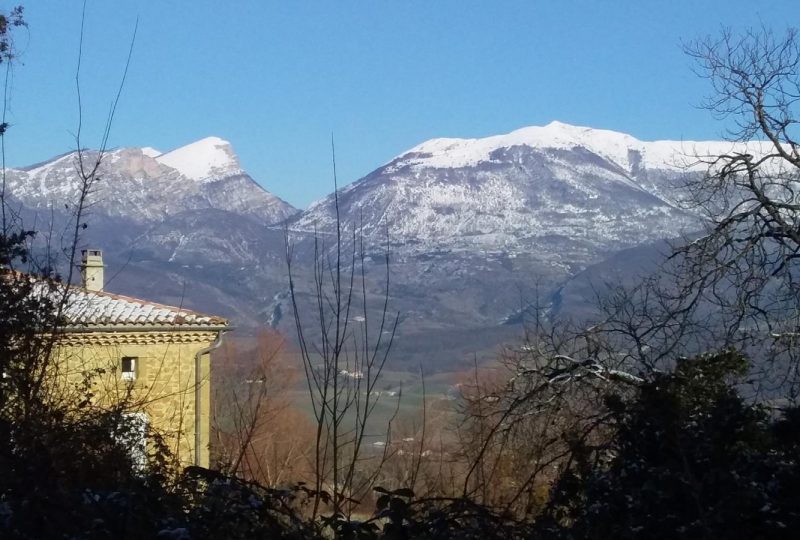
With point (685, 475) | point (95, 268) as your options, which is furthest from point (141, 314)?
point (685, 475)

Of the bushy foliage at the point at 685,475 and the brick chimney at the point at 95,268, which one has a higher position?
the brick chimney at the point at 95,268

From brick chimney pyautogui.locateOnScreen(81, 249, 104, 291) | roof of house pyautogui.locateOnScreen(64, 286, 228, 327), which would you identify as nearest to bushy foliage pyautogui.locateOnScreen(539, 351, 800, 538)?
roof of house pyautogui.locateOnScreen(64, 286, 228, 327)

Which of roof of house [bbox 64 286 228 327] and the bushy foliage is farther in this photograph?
A: roof of house [bbox 64 286 228 327]

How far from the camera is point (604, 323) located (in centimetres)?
1037

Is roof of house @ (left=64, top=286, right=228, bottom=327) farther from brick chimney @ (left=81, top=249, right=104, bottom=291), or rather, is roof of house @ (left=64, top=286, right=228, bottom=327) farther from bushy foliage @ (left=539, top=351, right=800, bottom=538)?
bushy foliage @ (left=539, top=351, right=800, bottom=538)

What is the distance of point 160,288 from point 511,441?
11948 centimetres

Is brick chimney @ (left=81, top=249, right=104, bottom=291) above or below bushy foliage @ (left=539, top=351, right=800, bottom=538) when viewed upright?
above

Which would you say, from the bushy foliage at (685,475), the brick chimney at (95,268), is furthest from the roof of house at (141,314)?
the bushy foliage at (685,475)

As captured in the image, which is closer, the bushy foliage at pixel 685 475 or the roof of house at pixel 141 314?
the bushy foliage at pixel 685 475

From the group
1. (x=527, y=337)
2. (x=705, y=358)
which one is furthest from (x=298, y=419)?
(x=705, y=358)

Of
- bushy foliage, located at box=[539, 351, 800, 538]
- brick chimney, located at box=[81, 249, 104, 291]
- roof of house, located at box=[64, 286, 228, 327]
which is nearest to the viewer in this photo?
bushy foliage, located at box=[539, 351, 800, 538]

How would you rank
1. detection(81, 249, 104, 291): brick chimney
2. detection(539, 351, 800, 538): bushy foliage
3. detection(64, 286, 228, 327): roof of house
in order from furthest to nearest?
detection(81, 249, 104, 291): brick chimney < detection(64, 286, 228, 327): roof of house < detection(539, 351, 800, 538): bushy foliage

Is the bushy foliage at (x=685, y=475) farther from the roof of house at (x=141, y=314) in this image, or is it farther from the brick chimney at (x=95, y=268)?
the brick chimney at (x=95, y=268)

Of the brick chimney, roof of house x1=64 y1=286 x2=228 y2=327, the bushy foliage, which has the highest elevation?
the brick chimney
